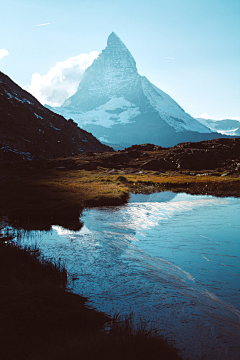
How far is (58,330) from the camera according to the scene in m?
6.97

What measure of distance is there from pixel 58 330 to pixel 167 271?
251 inches

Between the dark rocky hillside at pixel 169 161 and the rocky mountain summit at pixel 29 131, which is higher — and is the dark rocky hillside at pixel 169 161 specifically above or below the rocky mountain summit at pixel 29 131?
below

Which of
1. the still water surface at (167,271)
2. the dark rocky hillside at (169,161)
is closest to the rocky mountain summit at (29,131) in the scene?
the dark rocky hillside at (169,161)

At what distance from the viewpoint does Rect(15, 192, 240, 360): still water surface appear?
8.10 metres

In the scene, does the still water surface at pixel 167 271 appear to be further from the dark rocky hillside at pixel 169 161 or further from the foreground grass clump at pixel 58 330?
the dark rocky hillside at pixel 169 161

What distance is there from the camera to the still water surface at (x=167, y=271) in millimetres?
8105

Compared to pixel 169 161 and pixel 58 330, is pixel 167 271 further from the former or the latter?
pixel 169 161

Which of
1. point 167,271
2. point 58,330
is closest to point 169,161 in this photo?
point 167,271

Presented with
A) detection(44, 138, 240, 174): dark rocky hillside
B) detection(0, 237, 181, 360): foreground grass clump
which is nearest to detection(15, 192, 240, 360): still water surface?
detection(0, 237, 181, 360): foreground grass clump

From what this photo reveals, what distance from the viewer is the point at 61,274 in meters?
10.7

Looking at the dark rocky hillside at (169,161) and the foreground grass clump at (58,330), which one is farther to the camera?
the dark rocky hillside at (169,161)

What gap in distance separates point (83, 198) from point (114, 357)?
79.2 ft

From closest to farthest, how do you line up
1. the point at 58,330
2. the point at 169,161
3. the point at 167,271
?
the point at 58,330 < the point at 167,271 < the point at 169,161

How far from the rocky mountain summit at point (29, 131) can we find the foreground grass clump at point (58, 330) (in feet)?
254
